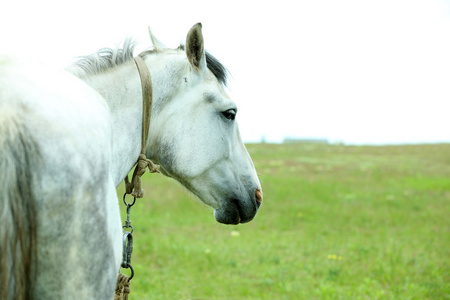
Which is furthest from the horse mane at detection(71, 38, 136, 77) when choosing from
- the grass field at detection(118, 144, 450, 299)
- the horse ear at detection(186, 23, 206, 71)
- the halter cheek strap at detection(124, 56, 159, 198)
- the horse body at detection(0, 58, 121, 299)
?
the grass field at detection(118, 144, 450, 299)

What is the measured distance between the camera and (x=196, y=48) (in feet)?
8.19

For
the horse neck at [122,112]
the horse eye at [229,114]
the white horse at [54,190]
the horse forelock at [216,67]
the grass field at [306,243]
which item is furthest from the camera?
the grass field at [306,243]

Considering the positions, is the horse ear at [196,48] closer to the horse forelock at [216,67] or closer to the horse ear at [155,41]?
the horse forelock at [216,67]

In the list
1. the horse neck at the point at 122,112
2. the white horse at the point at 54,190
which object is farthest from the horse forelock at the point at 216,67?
the white horse at the point at 54,190

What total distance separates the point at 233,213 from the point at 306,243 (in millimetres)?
6326

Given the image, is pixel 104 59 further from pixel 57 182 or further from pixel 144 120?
pixel 57 182

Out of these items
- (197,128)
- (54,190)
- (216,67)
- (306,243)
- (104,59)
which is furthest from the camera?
(306,243)

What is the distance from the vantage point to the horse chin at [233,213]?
9.16ft

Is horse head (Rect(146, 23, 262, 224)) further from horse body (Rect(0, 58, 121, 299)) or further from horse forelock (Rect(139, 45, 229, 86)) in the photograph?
horse body (Rect(0, 58, 121, 299))

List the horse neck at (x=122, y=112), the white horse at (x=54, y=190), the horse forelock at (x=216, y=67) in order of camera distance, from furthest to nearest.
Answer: the horse forelock at (x=216, y=67)
the horse neck at (x=122, y=112)
the white horse at (x=54, y=190)

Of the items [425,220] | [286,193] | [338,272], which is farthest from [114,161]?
[286,193]

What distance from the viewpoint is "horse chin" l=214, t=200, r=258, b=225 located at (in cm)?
279

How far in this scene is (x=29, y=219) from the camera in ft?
4.72

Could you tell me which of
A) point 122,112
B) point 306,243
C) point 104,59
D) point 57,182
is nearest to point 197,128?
point 122,112
